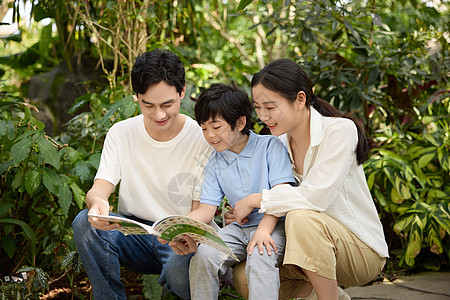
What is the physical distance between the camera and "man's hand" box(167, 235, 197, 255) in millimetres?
1854

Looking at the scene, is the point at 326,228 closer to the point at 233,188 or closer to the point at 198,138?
the point at 233,188

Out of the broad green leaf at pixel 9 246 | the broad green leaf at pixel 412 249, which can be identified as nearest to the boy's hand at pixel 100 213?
the broad green leaf at pixel 9 246

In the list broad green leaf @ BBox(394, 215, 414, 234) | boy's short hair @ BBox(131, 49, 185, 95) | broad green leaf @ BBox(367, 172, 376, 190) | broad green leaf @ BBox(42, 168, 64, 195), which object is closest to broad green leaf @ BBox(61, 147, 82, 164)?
broad green leaf @ BBox(42, 168, 64, 195)

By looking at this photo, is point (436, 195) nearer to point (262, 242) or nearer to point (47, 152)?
point (262, 242)

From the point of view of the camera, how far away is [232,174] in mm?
2037

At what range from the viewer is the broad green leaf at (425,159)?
305 centimetres

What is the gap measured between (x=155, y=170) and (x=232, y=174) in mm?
352

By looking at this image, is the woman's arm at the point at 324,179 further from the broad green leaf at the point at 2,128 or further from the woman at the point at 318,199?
the broad green leaf at the point at 2,128

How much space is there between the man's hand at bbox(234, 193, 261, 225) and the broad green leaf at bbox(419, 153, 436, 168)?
Result: 1587 millimetres

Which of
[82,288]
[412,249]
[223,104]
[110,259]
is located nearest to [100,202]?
[110,259]

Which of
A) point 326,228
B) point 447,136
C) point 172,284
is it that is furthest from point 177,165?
point 447,136

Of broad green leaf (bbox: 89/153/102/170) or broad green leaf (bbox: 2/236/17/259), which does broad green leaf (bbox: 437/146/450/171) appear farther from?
broad green leaf (bbox: 2/236/17/259)

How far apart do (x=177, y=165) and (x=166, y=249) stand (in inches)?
14.0

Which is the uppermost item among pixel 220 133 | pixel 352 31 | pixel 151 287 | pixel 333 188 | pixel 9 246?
pixel 352 31
